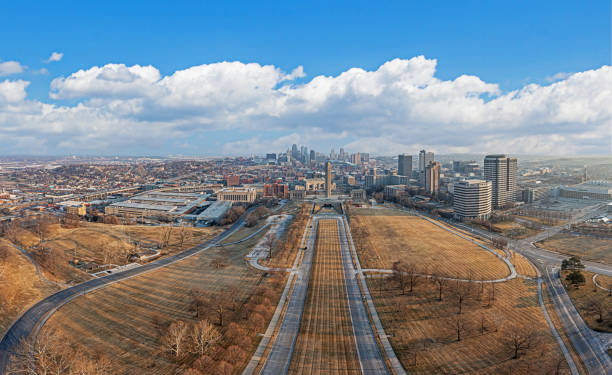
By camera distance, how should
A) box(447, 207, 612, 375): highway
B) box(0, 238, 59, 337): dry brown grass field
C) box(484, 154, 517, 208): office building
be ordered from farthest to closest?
box(484, 154, 517, 208): office building → box(0, 238, 59, 337): dry brown grass field → box(447, 207, 612, 375): highway

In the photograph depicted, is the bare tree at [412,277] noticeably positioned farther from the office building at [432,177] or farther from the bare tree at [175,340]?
the office building at [432,177]

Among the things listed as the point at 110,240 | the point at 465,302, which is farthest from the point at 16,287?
the point at 465,302

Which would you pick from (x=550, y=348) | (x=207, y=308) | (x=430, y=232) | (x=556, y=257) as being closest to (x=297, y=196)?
(x=430, y=232)

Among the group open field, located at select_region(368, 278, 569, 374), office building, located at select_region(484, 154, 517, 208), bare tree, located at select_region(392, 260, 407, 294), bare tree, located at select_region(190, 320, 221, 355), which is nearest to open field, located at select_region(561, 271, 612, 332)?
open field, located at select_region(368, 278, 569, 374)

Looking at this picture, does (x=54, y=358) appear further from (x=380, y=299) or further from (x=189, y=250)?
(x=189, y=250)

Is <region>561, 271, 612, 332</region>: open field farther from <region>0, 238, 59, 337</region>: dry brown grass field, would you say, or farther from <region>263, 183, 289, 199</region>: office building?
<region>263, 183, 289, 199</region>: office building

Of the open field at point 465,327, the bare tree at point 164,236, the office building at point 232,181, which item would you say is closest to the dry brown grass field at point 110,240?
the bare tree at point 164,236
